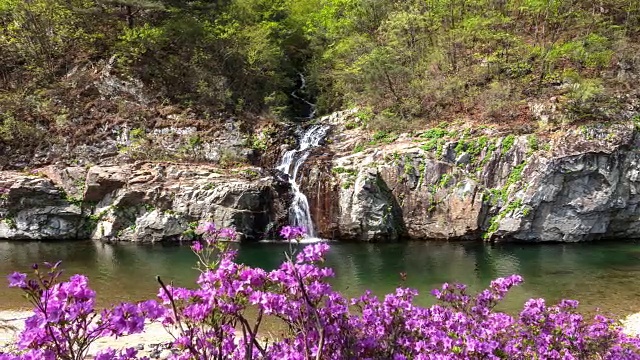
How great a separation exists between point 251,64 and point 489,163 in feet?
54.7

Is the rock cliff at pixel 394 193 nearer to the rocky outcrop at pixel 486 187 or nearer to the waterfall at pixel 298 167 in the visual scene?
the rocky outcrop at pixel 486 187

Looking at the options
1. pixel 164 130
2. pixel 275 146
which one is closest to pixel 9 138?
pixel 164 130

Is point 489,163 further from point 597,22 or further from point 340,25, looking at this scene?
point 340,25

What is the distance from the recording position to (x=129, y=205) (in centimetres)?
1839

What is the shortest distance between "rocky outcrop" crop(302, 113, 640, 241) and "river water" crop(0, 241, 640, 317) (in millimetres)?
827

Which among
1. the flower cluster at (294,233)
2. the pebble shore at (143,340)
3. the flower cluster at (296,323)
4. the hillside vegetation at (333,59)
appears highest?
the hillside vegetation at (333,59)

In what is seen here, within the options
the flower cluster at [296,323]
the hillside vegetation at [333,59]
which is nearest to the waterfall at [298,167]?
the hillside vegetation at [333,59]

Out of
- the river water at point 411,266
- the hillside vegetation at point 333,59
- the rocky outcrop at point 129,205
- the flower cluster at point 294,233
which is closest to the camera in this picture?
the flower cluster at point 294,233

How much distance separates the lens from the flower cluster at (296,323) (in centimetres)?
226

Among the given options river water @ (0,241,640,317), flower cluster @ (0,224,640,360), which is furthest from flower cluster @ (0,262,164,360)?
river water @ (0,241,640,317)

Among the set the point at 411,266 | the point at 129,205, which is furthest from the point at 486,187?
the point at 129,205

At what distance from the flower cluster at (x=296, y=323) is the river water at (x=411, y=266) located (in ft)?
18.7

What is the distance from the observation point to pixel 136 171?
62.7 ft

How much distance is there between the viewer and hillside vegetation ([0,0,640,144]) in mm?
19344
